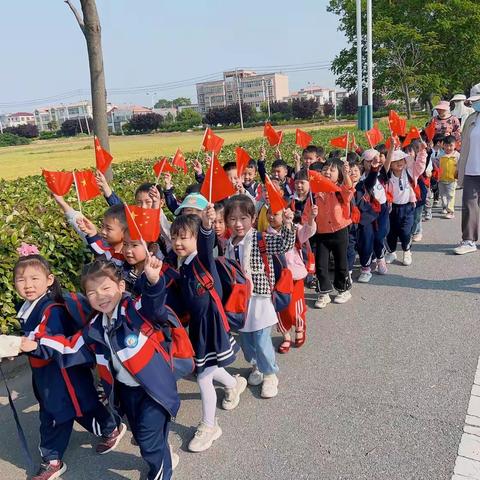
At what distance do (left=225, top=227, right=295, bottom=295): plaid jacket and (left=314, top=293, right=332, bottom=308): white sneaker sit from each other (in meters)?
1.40

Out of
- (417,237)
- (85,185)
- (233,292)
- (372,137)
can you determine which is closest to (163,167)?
(85,185)

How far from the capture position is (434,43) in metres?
24.0

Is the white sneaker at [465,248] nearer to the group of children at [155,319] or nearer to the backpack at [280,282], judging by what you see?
the group of children at [155,319]

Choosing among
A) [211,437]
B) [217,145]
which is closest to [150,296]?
[211,437]

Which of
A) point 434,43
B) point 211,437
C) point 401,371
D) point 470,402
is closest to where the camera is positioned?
point 211,437

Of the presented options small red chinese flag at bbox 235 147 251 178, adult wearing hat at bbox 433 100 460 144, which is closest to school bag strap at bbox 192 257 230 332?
small red chinese flag at bbox 235 147 251 178

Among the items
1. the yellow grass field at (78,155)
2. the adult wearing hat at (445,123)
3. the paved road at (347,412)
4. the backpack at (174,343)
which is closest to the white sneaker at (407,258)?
the paved road at (347,412)

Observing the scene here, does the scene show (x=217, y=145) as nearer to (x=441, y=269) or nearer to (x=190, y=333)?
(x=190, y=333)

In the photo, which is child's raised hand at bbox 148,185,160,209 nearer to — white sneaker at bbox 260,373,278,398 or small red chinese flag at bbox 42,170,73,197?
small red chinese flag at bbox 42,170,73,197

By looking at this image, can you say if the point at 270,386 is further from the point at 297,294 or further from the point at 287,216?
the point at 287,216

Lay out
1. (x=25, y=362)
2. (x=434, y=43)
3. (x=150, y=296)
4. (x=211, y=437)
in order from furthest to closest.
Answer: (x=434, y=43) < (x=25, y=362) < (x=211, y=437) < (x=150, y=296)

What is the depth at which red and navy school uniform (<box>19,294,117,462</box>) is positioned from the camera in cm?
246

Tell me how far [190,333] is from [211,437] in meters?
0.61

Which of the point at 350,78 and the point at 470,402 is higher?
the point at 350,78
